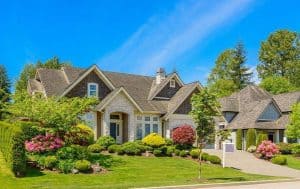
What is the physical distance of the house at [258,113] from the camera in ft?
164

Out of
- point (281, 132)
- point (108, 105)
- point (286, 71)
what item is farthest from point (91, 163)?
point (286, 71)

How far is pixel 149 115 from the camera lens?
4269cm

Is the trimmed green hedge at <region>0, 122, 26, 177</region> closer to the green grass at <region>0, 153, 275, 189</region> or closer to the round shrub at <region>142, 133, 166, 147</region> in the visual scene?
the green grass at <region>0, 153, 275, 189</region>

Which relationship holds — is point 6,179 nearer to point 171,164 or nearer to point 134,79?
point 171,164

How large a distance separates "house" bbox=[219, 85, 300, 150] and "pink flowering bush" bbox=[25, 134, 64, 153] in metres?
26.5

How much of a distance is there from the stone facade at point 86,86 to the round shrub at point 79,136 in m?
4.19

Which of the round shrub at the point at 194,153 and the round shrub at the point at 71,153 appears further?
the round shrub at the point at 194,153

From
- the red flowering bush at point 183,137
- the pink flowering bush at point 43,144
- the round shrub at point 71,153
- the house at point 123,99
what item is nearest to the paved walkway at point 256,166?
the red flowering bush at point 183,137

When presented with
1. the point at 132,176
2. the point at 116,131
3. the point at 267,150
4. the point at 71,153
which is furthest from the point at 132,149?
the point at 267,150

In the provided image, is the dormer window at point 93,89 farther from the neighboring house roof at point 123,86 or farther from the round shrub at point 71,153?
the round shrub at point 71,153

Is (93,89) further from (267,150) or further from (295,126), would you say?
(295,126)

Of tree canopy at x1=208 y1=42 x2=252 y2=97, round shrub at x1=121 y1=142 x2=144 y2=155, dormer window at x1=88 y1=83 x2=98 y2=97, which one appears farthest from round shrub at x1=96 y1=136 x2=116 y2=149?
tree canopy at x1=208 y1=42 x2=252 y2=97

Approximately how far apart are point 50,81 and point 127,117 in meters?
7.53

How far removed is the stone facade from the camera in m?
39.5
